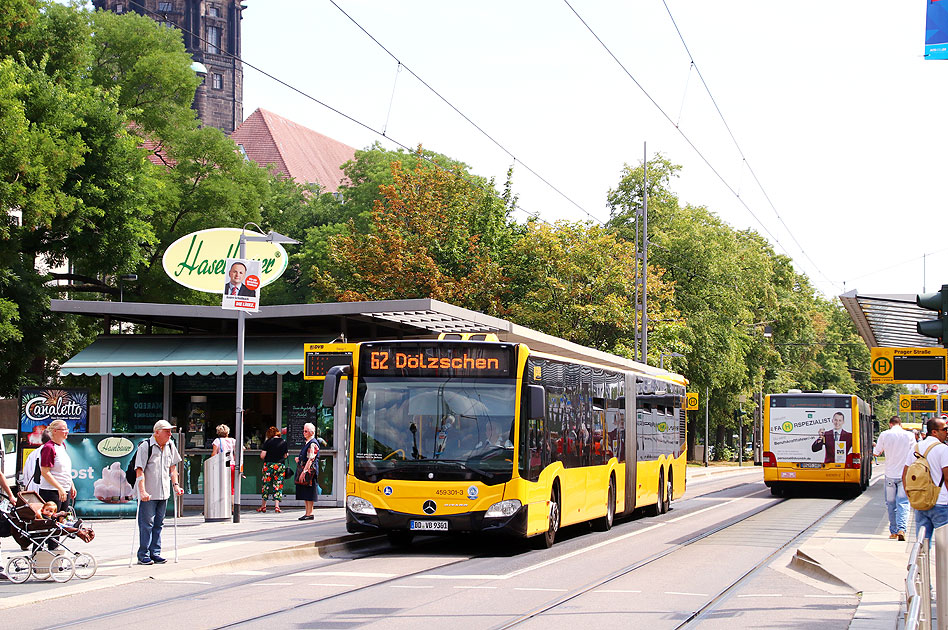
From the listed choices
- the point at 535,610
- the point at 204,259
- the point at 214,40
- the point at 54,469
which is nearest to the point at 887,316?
the point at 535,610

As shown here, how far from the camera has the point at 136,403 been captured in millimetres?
25797

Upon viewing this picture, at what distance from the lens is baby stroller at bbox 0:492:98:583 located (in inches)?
503

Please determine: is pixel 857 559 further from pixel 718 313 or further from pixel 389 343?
pixel 718 313

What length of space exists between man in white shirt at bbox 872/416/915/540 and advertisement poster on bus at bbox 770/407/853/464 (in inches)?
592

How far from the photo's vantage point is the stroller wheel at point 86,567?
13.0 meters

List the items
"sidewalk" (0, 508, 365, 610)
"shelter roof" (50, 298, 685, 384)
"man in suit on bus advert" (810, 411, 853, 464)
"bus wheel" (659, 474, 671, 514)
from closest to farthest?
"sidewalk" (0, 508, 365, 610) → "shelter roof" (50, 298, 685, 384) → "bus wheel" (659, 474, 671, 514) → "man in suit on bus advert" (810, 411, 853, 464)

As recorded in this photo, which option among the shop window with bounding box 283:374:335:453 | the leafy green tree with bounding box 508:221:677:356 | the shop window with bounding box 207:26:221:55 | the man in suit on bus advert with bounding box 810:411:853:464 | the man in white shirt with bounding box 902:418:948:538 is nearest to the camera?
the man in white shirt with bounding box 902:418:948:538

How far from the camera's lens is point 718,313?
61844mm

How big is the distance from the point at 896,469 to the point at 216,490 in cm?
1085

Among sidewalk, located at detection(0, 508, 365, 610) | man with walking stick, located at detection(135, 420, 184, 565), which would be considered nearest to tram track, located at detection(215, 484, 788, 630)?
sidewalk, located at detection(0, 508, 365, 610)

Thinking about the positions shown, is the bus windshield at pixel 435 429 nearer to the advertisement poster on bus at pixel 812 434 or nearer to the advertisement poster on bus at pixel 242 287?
the advertisement poster on bus at pixel 242 287

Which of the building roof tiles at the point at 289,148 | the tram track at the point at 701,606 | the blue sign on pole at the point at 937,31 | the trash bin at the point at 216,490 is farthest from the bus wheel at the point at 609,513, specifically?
the building roof tiles at the point at 289,148

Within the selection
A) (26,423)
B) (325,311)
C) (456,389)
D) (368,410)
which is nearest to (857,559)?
(456,389)

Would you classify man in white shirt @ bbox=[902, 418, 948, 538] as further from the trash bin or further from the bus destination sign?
the trash bin
